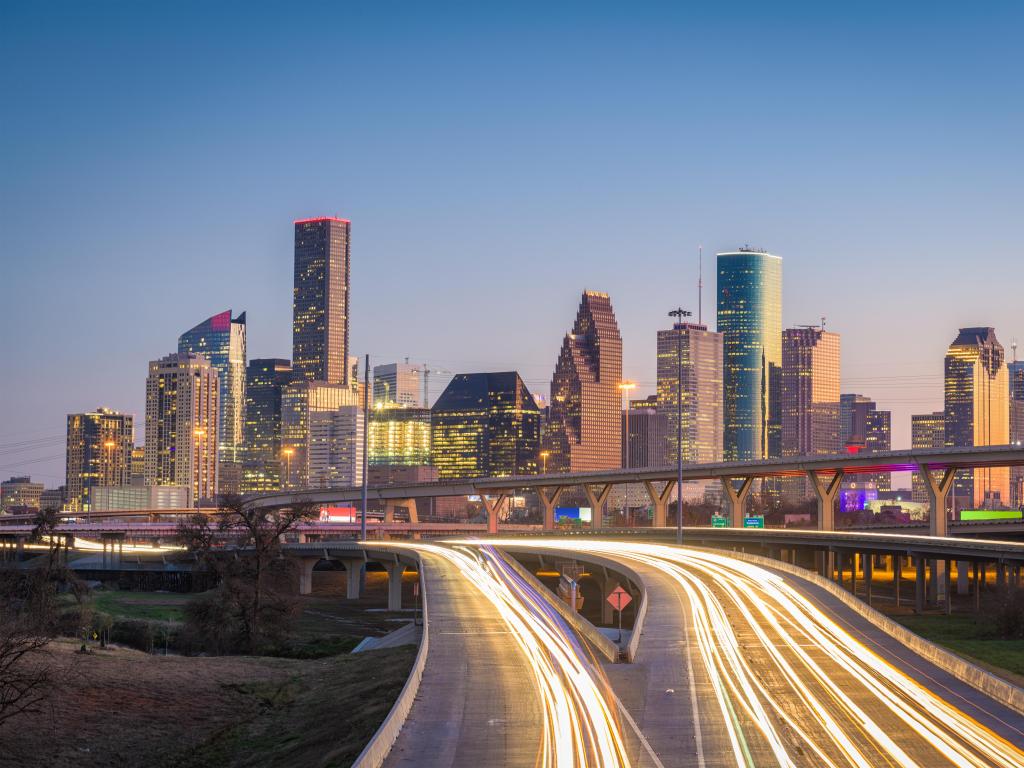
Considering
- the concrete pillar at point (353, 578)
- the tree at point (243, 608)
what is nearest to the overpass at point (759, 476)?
the concrete pillar at point (353, 578)

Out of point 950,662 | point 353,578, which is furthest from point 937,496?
point 950,662

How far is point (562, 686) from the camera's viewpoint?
118ft

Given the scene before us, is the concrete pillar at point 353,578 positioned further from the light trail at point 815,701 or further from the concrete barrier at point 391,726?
the concrete barrier at point 391,726

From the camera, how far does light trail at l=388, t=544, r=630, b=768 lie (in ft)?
90.8

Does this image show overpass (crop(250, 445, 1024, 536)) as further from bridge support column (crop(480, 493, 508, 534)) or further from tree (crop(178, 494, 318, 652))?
tree (crop(178, 494, 318, 652))

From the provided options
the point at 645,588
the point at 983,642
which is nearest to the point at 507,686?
the point at 645,588

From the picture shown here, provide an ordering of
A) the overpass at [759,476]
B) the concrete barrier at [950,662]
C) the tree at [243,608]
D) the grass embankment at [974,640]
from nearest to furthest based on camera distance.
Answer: the concrete barrier at [950,662] → the grass embankment at [974,640] → the tree at [243,608] → the overpass at [759,476]

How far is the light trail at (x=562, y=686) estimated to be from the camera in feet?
90.8

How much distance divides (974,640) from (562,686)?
130 feet

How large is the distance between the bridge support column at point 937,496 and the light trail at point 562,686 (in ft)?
219

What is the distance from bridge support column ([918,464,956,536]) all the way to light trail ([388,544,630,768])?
66872 mm

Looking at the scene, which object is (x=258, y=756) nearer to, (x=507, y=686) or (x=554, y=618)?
(x=507, y=686)

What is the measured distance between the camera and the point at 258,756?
37281mm

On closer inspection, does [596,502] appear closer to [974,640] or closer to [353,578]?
[353,578]
